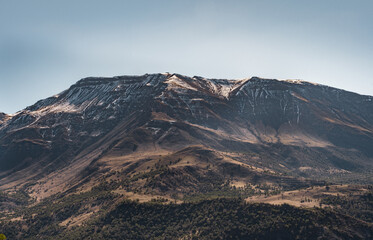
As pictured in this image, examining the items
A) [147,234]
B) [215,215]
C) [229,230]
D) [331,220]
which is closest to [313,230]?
[331,220]

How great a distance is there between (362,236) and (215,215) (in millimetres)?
80129

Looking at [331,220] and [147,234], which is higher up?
[331,220]

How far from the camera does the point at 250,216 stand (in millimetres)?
187000

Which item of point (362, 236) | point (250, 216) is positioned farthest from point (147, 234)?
point (362, 236)

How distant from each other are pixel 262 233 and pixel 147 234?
70954 millimetres

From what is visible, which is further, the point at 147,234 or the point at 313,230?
the point at 147,234

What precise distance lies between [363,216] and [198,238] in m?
102

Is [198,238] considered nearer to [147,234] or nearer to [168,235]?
[168,235]

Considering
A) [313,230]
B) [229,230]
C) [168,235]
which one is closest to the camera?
[313,230]

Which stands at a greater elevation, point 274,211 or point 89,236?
point 274,211

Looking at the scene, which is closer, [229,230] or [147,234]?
[229,230]

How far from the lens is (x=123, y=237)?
19550cm

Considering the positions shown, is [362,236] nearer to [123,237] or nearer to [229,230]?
[229,230]

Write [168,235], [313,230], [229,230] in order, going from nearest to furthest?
[313,230]
[229,230]
[168,235]
